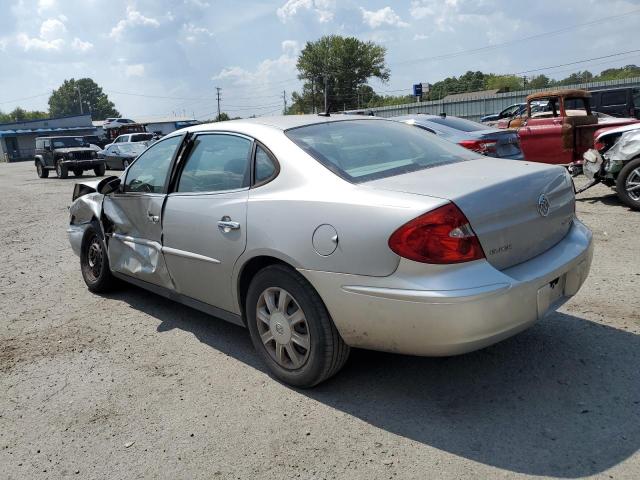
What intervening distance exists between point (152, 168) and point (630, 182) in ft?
21.7

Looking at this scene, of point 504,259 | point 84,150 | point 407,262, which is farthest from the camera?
point 84,150

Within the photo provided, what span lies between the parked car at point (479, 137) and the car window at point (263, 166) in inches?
216

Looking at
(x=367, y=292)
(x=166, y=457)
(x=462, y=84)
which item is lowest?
(x=166, y=457)

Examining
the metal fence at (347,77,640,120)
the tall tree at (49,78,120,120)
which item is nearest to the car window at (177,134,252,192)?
the metal fence at (347,77,640,120)

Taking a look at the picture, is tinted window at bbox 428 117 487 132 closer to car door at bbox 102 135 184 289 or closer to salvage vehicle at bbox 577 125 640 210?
salvage vehicle at bbox 577 125 640 210

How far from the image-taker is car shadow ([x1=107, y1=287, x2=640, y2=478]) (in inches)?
104

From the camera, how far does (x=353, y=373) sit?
3566 mm

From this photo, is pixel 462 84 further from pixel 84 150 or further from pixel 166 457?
pixel 166 457

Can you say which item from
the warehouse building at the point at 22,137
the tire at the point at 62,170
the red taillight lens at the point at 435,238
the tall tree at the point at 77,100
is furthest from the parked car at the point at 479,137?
the tall tree at the point at 77,100

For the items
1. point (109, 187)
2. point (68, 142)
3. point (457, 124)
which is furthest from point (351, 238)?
point (68, 142)

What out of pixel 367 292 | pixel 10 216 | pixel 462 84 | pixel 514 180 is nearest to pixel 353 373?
pixel 367 292

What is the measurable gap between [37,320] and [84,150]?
21.4 m

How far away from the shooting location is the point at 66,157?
24.3 m

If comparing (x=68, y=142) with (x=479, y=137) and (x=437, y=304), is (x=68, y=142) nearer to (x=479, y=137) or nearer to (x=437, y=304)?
(x=479, y=137)
